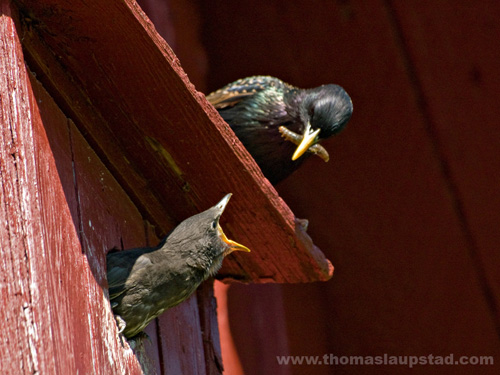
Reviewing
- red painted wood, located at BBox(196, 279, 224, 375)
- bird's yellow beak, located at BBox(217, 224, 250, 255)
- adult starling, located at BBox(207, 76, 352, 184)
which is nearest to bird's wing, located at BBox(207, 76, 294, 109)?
adult starling, located at BBox(207, 76, 352, 184)

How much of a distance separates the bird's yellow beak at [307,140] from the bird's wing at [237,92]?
0.30 meters

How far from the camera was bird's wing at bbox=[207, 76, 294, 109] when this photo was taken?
3.52m

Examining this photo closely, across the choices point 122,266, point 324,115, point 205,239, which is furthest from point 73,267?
point 324,115

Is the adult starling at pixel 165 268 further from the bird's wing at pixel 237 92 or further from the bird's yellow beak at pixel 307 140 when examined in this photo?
the bird's wing at pixel 237 92

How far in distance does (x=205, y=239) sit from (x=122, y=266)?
0.24 metres

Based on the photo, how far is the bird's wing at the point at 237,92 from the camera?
11.6 ft

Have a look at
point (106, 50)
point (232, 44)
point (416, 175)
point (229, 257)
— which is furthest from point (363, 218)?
point (106, 50)

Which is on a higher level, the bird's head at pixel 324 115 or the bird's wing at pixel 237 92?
the bird's wing at pixel 237 92

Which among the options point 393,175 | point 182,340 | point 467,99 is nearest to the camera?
point 182,340

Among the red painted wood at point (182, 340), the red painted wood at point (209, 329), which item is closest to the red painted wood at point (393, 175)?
the red painted wood at point (209, 329)

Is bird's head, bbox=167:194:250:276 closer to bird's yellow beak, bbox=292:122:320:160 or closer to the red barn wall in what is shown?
bird's yellow beak, bbox=292:122:320:160

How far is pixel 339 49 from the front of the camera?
3.75 metres

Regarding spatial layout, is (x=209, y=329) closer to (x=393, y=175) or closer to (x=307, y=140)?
(x=307, y=140)

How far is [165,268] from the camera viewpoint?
2.23m
